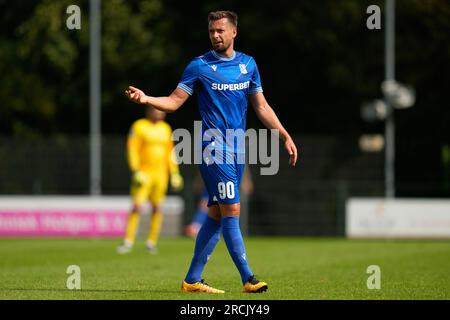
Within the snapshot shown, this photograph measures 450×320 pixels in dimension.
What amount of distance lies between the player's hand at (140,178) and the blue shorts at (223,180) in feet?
28.7

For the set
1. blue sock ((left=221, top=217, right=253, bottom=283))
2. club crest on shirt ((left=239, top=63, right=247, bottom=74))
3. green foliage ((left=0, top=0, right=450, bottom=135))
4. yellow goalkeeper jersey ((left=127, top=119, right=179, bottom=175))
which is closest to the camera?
blue sock ((left=221, top=217, right=253, bottom=283))

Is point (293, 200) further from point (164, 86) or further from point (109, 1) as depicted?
point (109, 1)

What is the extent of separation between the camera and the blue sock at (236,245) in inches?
353

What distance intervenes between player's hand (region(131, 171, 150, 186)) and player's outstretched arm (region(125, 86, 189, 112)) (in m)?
8.76

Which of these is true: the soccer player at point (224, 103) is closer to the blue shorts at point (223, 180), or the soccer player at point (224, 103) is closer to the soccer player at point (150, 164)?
the blue shorts at point (223, 180)

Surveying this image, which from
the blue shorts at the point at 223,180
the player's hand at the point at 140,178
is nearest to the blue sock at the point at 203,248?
the blue shorts at the point at 223,180

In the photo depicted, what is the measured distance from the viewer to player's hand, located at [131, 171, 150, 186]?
17703 millimetres

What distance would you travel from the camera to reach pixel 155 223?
57.6 feet

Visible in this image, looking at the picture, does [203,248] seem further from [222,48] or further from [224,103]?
[222,48]

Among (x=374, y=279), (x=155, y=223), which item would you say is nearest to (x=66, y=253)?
(x=155, y=223)

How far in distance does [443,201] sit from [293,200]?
12.7ft

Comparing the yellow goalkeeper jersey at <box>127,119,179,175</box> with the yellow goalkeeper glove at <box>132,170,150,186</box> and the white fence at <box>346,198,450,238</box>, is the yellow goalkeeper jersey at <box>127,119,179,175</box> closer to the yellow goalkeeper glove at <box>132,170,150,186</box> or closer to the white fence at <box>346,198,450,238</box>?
the yellow goalkeeper glove at <box>132,170,150,186</box>

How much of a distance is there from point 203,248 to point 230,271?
10.1ft

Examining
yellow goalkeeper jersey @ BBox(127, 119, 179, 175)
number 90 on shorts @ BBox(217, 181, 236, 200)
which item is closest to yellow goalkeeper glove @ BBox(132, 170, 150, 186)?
yellow goalkeeper jersey @ BBox(127, 119, 179, 175)
